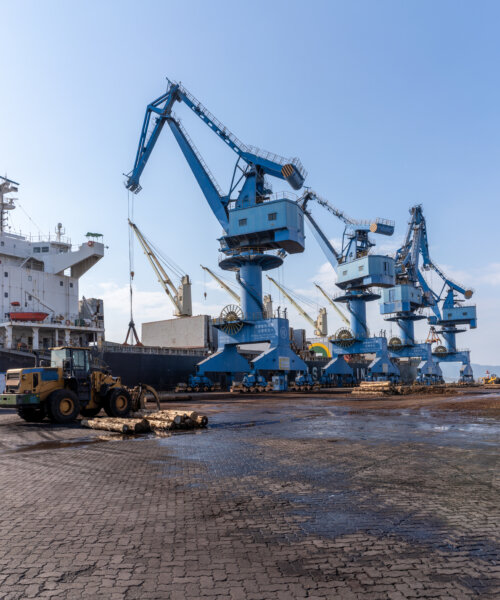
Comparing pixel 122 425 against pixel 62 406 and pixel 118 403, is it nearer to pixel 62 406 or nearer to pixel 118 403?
pixel 62 406

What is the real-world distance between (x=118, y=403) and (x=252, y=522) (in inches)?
533

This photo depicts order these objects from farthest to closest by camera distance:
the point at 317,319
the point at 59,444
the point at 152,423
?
the point at 317,319, the point at 152,423, the point at 59,444

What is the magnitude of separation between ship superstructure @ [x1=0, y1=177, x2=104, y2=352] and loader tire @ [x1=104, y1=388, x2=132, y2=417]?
76.9 ft

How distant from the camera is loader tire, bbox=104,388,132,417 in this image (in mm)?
17914

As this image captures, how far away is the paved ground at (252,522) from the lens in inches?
158

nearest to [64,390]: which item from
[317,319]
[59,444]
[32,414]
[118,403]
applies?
[32,414]

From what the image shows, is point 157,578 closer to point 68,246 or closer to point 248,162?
point 248,162

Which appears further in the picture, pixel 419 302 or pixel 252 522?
pixel 419 302

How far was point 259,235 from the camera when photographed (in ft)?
144

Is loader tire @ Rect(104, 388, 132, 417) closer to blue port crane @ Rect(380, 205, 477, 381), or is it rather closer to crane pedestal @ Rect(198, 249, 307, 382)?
crane pedestal @ Rect(198, 249, 307, 382)

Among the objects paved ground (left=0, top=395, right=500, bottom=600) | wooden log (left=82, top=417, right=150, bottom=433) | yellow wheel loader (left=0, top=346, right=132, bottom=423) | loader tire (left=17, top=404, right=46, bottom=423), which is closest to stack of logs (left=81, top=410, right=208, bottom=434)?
wooden log (left=82, top=417, right=150, bottom=433)

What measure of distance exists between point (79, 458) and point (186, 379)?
3912 cm

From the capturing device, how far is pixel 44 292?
44.3 metres

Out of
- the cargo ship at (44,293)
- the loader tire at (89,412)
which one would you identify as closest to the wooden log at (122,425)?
the loader tire at (89,412)
